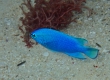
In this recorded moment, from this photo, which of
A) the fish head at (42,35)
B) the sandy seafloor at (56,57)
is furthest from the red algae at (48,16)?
the fish head at (42,35)

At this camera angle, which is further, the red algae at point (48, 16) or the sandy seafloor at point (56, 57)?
the red algae at point (48, 16)

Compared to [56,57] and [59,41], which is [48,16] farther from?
[59,41]

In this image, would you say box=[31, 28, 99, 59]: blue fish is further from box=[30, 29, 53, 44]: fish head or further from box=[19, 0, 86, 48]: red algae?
box=[19, 0, 86, 48]: red algae

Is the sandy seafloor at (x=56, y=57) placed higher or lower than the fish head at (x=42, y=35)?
lower

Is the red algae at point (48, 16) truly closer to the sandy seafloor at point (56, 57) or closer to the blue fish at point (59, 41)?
the sandy seafloor at point (56, 57)

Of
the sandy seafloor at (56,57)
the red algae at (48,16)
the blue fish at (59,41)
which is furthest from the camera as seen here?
the red algae at (48,16)

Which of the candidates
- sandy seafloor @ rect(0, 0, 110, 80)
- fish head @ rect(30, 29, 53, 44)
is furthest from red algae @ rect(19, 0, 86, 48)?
fish head @ rect(30, 29, 53, 44)

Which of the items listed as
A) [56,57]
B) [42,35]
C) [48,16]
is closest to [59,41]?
[42,35]
